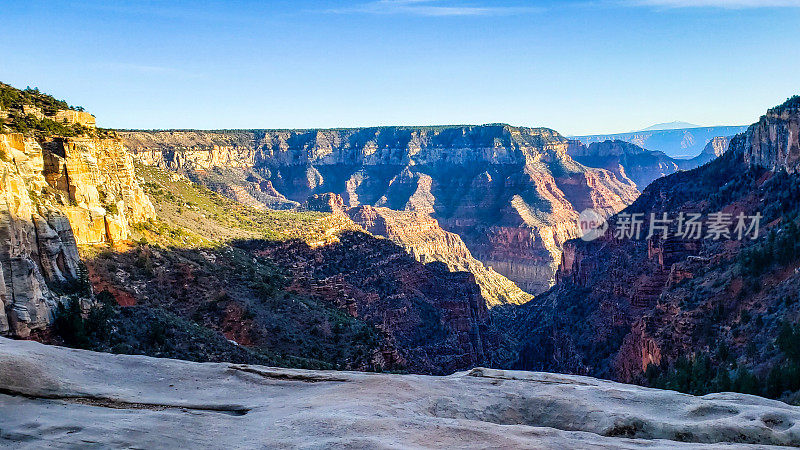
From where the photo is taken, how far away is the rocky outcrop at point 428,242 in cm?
11816

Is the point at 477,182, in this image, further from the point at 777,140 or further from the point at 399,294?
the point at 777,140

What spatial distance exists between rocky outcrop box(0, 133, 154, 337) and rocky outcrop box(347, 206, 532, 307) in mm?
80060

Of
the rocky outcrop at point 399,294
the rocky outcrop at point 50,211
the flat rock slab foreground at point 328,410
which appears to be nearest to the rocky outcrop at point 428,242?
the rocky outcrop at point 399,294

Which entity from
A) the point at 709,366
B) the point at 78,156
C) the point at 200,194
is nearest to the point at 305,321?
the point at 78,156

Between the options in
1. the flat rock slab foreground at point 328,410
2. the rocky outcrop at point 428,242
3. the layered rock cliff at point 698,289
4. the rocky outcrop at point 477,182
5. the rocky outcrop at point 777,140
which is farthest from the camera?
the rocky outcrop at point 477,182

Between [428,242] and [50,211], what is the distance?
101288 mm

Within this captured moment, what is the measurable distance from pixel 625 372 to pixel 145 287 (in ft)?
122

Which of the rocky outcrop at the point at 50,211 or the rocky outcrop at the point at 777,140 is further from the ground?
the rocky outcrop at the point at 777,140

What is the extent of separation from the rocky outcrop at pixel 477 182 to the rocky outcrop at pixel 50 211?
90000mm

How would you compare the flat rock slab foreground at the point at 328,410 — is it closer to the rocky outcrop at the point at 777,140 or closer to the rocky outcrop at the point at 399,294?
the rocky outcrop at the point at 399,294

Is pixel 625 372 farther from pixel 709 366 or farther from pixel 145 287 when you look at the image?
pixel 145 287

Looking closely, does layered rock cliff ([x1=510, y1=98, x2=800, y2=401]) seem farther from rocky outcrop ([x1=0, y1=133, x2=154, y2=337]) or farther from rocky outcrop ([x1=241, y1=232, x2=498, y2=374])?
rocky outcrop ([x1=0, y1=133, x2=154, y2=337])

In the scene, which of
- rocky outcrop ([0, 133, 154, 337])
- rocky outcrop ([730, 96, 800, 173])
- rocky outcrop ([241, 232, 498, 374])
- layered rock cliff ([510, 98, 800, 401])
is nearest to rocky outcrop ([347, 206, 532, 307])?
layered rock cliff ([510, 98, 800, 401])

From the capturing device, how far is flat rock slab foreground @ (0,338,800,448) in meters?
9.20
